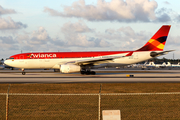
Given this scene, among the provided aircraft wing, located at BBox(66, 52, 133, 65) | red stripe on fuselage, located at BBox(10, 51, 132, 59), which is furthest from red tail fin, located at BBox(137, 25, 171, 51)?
red stripe on fuselage, located at BBox(10, 51, 132, 59)

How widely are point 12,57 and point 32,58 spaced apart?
4831 millimetres

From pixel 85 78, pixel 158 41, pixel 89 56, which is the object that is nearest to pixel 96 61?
pixel 89 56

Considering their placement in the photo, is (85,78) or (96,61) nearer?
(85,78)

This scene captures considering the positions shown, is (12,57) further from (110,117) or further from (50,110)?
(110,117)

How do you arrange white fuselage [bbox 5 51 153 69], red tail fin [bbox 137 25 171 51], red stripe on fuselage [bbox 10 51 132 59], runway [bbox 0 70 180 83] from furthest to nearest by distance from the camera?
red tail fin [bbox 137 25 171 51] < red stripe on fuselage [bbox 10 51 132 59] < white fuselage [bbox 5 51 153 69] < runway [bbox 0 70 180 83]

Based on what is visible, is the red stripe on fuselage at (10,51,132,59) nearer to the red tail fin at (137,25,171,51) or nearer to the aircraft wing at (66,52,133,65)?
the aircraft wing at (66,52,133,65)

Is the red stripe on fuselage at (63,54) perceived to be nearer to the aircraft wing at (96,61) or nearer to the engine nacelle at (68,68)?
the aircraft wing at (96,61)

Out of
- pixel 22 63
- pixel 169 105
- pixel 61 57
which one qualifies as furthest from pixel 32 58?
pixel 169 105

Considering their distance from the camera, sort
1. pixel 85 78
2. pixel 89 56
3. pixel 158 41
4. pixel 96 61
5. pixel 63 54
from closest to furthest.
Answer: pixel 85 78, pixel 96 61, pixel 89 56, pixel 63 54, pixel 158 41

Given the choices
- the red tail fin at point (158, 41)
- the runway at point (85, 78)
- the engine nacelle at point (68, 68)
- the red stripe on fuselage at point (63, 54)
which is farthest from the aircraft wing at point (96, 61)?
the red tail fin at point (158, 41)

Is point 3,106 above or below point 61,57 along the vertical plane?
below

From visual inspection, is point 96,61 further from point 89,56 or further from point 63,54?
point 63,54

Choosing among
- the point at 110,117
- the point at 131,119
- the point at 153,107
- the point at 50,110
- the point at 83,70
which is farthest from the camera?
the point at 83,70

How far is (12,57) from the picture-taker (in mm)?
47531
